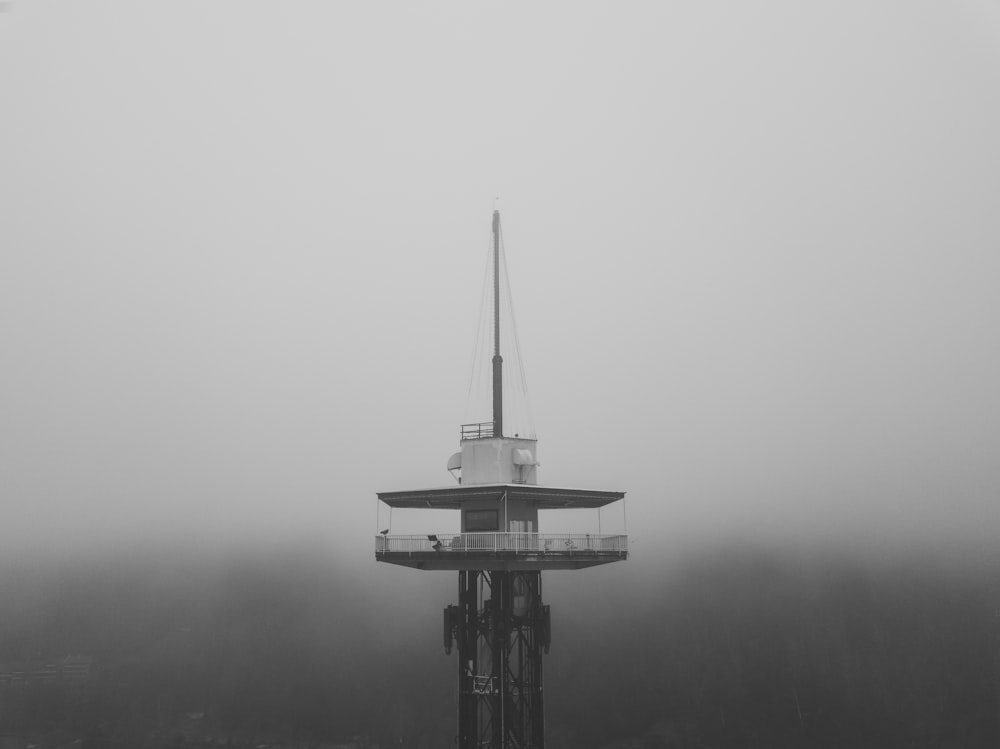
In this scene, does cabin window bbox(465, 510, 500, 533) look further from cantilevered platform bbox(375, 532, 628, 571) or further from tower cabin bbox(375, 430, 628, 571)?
cantilevered platform bbox(375, 532, 628, 571)

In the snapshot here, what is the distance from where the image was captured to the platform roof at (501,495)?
32219 mm

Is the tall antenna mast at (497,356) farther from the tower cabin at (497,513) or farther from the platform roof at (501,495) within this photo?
the platform roof at (501,495)

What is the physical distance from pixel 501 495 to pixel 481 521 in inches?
81.5

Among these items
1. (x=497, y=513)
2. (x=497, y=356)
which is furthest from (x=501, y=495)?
(x=497, y=356)

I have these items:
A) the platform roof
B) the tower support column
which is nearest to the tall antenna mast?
the platform roof

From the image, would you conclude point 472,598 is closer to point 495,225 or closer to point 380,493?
point 380,493

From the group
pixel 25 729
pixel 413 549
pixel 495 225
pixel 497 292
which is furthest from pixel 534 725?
pixel 25 729

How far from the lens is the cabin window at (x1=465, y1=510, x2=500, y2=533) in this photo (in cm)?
3297

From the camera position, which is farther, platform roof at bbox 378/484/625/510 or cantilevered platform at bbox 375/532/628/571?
platform roof at bbox 378/484/625/510

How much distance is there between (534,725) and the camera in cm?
3369

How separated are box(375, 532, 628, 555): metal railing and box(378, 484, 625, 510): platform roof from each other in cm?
220

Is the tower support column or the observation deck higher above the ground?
Answer: the observation deck

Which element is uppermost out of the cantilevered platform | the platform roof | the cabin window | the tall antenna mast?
the tall antenna mast

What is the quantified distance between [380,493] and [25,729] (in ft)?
434
